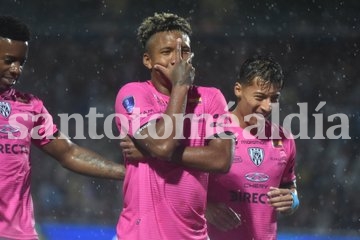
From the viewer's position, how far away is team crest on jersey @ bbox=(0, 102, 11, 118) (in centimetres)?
370

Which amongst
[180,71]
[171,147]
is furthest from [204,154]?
[180,71]

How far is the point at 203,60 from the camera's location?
980cm

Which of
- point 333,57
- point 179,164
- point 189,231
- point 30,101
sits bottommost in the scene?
point 189,231

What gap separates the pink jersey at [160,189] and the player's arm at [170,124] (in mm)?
89

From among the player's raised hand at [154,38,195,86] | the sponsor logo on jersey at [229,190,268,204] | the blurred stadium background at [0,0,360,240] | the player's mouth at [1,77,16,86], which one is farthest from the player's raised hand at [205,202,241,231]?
the blurred stadium background at [0,0,360,240]

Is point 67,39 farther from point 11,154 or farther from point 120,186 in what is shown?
point 11,154

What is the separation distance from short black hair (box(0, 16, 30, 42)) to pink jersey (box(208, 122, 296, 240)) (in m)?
1.18

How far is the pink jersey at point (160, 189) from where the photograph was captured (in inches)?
129

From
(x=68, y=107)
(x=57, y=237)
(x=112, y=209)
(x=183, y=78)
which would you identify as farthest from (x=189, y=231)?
(x=68, y=107)

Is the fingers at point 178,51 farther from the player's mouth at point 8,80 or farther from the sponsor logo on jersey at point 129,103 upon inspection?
the player's mouth at point 8,80

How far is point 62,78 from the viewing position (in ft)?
33.1

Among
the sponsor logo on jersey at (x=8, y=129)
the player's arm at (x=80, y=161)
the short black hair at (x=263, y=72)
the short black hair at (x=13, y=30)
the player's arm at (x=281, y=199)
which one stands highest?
the short black hair at (x=13, y=30)

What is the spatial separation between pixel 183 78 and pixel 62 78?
7.03 metres

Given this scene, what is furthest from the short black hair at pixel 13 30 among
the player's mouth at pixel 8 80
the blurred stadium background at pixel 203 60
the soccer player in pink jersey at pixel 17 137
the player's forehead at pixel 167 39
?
the blurred stadium background at pixel 203 60
